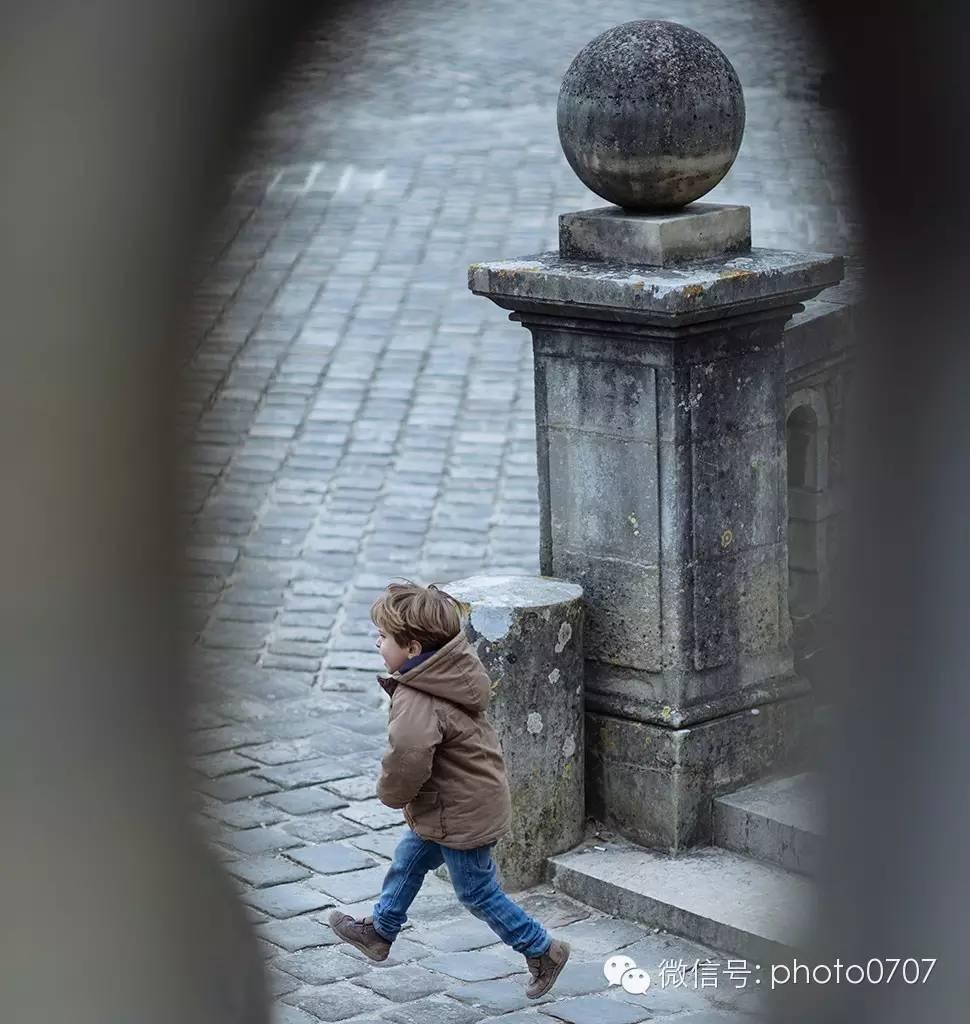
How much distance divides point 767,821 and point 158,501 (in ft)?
12.8

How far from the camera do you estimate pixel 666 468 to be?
4695 millimetres

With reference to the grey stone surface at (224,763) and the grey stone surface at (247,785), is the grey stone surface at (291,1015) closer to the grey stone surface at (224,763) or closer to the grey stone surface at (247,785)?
the grey stone surface at (247,785)

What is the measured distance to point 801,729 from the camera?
5145 mm

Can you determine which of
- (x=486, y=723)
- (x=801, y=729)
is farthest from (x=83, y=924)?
(x=801, y=729)

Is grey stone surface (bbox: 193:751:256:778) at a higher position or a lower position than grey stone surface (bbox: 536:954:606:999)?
higher

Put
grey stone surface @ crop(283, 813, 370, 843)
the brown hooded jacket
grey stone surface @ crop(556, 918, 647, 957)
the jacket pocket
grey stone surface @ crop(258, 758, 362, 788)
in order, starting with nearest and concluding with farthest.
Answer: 1. the brown hooded jacket
2. the jacket pocket
3. grey stone surface @ crop(556, 918, 647, 957)
4. grey stone surface @ crop(283, 813, 370, 843)
5. grey stone surface @ crop(258, 758, 362, 788)

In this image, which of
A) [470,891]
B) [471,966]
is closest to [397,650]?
[470,891]

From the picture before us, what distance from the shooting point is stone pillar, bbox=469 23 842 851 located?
462 centimetres

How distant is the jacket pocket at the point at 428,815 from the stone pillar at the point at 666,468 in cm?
85

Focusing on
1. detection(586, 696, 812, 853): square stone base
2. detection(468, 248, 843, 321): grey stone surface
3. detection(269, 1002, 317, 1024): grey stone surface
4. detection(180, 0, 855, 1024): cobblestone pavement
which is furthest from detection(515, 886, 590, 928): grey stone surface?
detection(468, 248, 843, 321): grey stone surface

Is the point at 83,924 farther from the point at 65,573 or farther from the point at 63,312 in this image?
the point at 63,312

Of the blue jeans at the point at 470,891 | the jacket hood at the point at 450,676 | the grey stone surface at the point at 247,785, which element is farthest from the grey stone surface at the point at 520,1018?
the grey stone surface at the point at 247,785

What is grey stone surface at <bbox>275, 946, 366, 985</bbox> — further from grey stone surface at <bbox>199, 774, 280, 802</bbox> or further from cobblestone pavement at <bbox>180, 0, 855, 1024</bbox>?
grey stone surface at <bbox>199, 774, 280, 802</bbox>

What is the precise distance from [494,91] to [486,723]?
13.0 m
